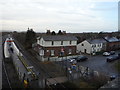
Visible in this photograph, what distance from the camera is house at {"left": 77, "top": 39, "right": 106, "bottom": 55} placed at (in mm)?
28298

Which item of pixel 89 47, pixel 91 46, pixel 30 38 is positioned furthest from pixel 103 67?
pixel 30 38

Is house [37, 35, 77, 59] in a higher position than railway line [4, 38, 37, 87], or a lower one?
higher

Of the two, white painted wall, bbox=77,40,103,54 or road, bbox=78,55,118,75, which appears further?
white painted wall, bbox=77,40,103,54

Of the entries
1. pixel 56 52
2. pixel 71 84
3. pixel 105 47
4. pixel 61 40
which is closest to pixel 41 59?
pixel 56 52

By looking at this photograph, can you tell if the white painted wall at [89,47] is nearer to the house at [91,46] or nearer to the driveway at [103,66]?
the house at [91,46]

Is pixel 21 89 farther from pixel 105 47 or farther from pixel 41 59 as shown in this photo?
pixel 105 47

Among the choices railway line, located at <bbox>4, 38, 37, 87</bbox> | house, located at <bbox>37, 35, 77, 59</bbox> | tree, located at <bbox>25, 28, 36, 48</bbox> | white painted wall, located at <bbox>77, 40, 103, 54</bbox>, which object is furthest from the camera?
tree, located at <bbox>25, 28, 36, 48</bbox>

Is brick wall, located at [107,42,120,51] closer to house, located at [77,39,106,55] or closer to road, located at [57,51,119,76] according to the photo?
house, located at [77,39,106,55]

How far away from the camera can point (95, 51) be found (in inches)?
1150

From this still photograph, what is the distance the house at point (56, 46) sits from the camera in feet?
73.8

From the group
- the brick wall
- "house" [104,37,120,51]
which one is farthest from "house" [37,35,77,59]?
the brick wall

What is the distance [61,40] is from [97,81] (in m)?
13.0

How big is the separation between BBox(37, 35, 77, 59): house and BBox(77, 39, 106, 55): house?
495 cm

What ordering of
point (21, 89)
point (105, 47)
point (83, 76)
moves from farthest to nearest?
1. point (105, 47)
2. point (83, 76)
3. point (21, 89)
